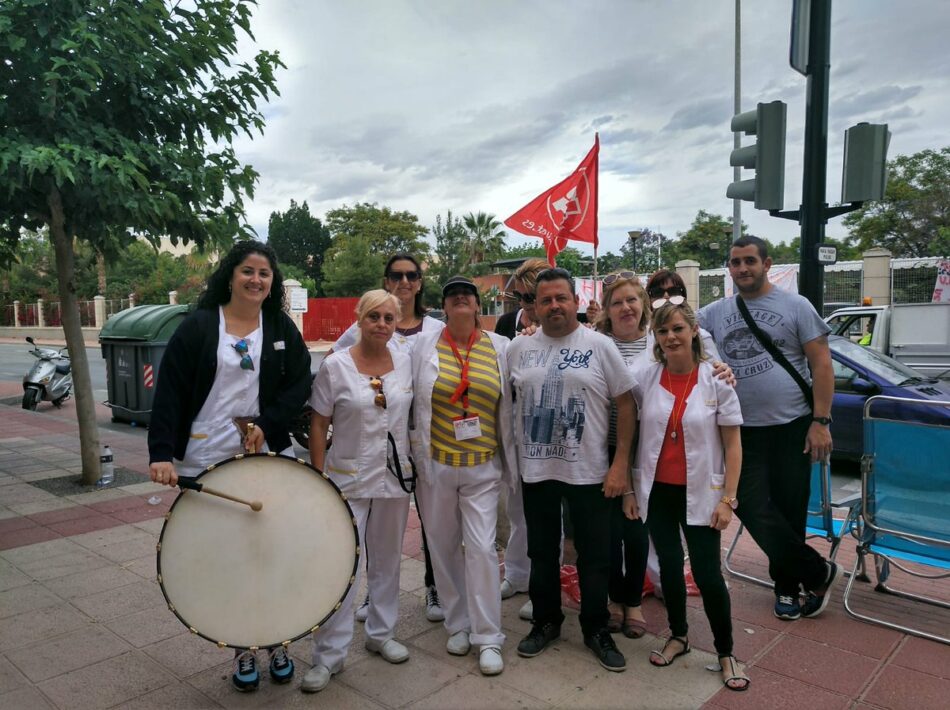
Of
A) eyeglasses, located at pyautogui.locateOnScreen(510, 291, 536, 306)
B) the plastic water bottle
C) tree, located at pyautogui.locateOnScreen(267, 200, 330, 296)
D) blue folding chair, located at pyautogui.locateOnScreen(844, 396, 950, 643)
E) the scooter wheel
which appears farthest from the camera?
tree, located at pyautogui.locateOnScreen(267, 200, 330, 296)

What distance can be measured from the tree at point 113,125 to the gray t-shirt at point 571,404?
12.6 feet

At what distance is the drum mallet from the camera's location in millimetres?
2727

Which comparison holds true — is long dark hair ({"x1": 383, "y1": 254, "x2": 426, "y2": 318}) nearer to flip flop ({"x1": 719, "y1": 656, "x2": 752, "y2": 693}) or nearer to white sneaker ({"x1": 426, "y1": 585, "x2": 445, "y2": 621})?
white sneaker ({"x1": 426, "y1": 585, "x2": 445, "y2": 621})

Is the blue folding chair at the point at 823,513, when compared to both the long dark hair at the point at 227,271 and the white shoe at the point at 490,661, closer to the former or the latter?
the white shoe at the point at 490,661

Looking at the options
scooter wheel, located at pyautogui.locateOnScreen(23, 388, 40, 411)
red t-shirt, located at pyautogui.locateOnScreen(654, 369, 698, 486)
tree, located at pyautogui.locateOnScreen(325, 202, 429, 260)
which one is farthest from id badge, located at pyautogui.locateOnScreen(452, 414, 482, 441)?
tree, located at pyautogui.locateOnScreen(325, 202, 429, 260)

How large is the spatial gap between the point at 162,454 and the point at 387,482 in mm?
988

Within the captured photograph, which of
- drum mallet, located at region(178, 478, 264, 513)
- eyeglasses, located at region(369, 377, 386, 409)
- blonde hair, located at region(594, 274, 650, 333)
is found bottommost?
drum mallet, located at region(178, 478, 264, 513)

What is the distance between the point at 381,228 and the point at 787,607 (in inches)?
2128

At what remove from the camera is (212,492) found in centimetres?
275

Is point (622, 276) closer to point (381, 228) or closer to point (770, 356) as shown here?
point (770, 356)

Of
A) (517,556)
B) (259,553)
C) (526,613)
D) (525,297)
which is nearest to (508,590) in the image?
(517,556)

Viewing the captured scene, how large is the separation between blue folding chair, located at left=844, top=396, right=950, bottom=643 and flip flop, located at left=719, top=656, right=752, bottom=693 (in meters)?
1.05

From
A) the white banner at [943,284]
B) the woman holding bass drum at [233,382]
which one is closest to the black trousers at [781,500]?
the woman holding bass drum at [233,382]

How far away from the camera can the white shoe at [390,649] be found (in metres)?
3.38
